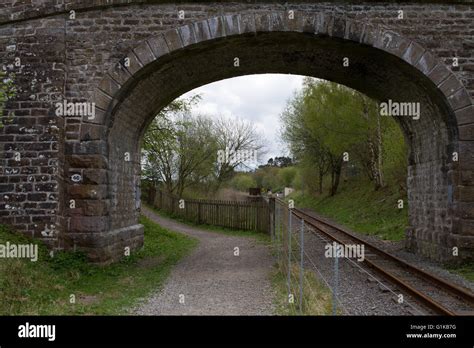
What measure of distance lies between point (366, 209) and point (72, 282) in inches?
695

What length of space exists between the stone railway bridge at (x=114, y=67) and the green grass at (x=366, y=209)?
21.1 ft

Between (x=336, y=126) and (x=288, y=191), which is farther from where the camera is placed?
(x=288, y=191)

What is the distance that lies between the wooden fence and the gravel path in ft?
15.4

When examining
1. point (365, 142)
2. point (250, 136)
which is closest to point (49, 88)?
point (365, 142)

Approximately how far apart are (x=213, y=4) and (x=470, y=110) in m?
6.14

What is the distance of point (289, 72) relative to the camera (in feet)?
42.4

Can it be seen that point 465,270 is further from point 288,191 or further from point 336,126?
point 288,191

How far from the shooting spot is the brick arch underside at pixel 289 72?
10.0 meters

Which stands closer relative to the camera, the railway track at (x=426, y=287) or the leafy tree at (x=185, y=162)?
the railway track at (x=426, y=287)

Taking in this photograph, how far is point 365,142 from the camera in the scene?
26.5m

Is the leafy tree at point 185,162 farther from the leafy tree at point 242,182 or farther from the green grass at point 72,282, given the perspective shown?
the leafy tree at point 242,182

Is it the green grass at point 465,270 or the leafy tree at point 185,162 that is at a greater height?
the leafy tree at point 185,162

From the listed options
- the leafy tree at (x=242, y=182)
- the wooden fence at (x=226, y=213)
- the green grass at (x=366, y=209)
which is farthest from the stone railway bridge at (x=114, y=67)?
the leafy tree at (x=242, y=182)

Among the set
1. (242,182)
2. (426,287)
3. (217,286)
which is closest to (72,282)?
(217,286)
